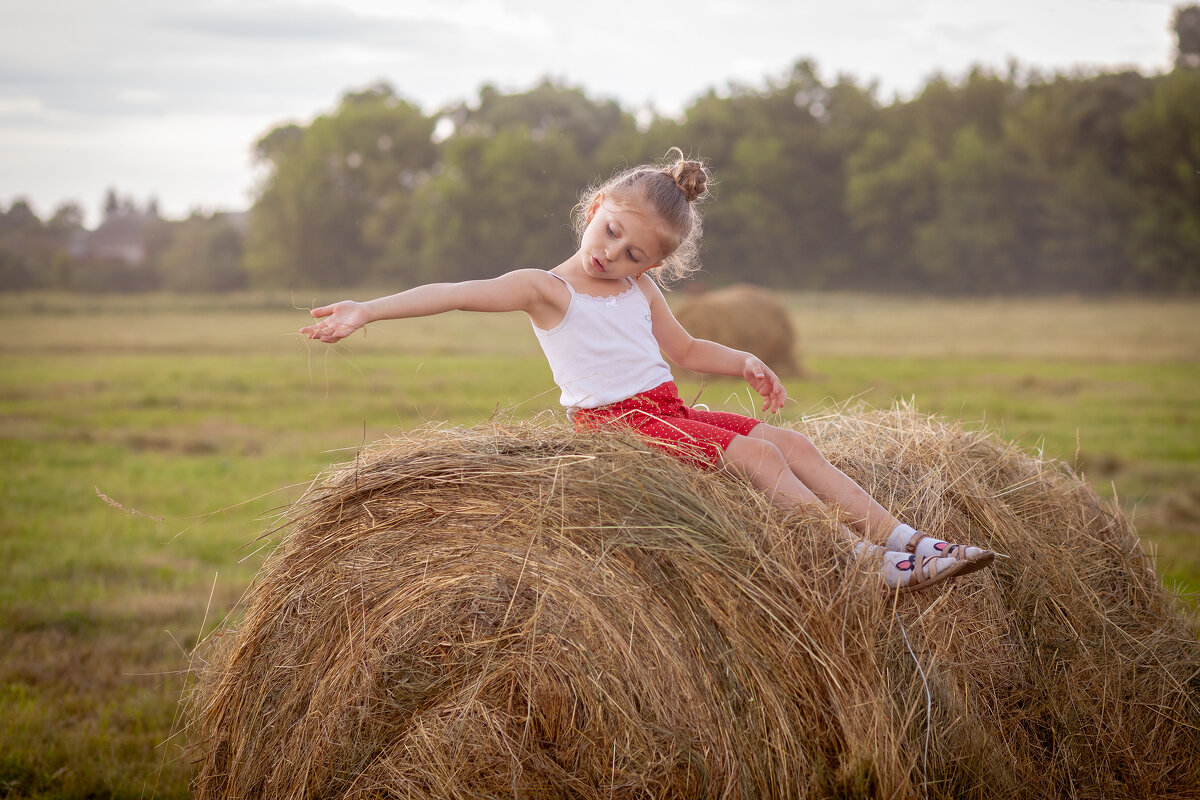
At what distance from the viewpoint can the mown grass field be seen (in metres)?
4.50

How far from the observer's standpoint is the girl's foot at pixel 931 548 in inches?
113

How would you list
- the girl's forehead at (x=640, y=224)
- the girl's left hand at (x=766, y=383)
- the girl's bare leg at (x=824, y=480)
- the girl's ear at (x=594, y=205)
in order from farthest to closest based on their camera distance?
1. the girl's left hand at (x=766, y=383)
2. the girl's ear at (x=594, y=205)
3. the girl's forehead at (x=640, y=224)
4. the girl's bare leg at (x=824, y=480)

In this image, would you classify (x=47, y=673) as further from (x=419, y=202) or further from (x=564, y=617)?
(x=419, y=202)

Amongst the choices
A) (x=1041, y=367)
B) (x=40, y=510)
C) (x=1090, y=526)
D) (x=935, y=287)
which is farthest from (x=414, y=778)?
(x=935, y=287)

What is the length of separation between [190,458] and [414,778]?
8.00 m

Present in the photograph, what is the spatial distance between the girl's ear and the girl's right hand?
103 cm

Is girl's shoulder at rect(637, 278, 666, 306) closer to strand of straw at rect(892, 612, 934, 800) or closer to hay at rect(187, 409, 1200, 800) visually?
hay at rect(187, 409, 1200, 800)

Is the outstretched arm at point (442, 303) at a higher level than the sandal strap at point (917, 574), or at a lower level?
higher

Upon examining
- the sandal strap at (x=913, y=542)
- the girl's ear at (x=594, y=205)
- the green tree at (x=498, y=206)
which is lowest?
the sandal strap at (x=913, y=542)

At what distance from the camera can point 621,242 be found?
11.4 feet

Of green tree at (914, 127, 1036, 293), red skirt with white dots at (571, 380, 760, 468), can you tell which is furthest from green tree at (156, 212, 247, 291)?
red skirt with white dots at (571, 380, 760, 468)

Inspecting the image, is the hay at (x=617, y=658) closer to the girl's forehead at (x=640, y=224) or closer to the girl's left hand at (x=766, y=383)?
the girl's left hand at (x=766, y=383)

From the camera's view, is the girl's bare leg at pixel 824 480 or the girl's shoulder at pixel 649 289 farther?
the girl's shoulder at pixel 649 289

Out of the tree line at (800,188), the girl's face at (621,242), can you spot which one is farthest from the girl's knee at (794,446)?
the tree line at (800,188)
